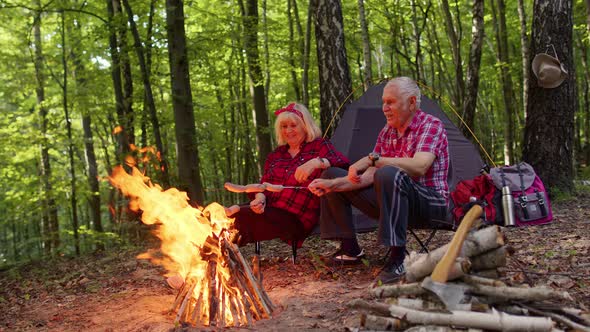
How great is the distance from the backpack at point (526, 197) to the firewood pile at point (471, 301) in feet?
5.94

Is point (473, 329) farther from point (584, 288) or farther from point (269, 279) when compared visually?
point (269, 279)

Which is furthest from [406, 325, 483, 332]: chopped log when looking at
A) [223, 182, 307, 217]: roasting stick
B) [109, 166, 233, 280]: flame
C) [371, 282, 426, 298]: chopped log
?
[223, 182, 307, 217]: roasting stick

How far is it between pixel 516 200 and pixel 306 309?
2200 mm

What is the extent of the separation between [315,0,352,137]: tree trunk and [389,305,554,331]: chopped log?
393 centimetres

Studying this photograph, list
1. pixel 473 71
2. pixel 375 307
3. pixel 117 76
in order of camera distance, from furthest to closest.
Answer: pixel 117 76
pixel 473 71
pixel 375 307

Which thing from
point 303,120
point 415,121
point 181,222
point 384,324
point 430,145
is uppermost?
point 303,120

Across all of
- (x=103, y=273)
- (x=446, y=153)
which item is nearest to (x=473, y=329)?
(x=446, y=153)

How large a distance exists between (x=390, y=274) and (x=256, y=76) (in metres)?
7.89

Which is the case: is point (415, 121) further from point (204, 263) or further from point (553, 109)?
point (553, 109)

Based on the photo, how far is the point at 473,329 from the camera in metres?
1.97

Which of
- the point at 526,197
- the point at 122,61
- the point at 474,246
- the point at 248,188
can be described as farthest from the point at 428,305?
the point at 122,61

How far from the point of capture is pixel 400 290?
2.29 meters

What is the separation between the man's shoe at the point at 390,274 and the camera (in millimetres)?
3025

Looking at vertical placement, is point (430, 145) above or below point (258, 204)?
above
